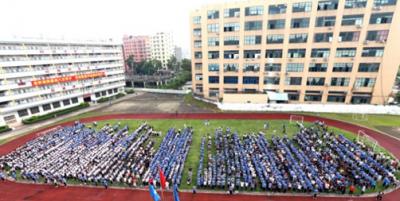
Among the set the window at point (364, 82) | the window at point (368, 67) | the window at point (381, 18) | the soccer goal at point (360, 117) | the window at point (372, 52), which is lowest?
the soccer goal at point (360, 117)

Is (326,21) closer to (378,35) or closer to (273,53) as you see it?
(378,35)

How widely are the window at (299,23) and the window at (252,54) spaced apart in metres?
8.32

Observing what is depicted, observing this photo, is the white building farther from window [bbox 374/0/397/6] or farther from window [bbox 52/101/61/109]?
window [bbox 374/0/397/6]

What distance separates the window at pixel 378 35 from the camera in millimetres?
36150

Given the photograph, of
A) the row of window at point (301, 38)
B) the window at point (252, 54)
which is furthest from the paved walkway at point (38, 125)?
the window at point (252, 54)

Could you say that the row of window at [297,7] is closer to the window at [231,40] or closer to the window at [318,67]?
the window at [231,40]

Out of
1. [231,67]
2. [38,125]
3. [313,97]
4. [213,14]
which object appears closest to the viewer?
[38,125]

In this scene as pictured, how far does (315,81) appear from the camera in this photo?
4159 centimetres

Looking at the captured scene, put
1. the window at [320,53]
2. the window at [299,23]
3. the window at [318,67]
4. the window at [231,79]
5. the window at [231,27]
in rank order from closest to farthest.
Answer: the window at [299,23] → the window at [320,53] → the window at [318,67] → the window at [231,27] → the window at [231,79]

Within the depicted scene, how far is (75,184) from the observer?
66.5ft

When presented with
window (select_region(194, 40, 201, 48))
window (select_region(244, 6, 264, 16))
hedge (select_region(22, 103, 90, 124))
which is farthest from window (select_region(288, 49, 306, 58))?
hedge (select_region(22, 103, 90, 124))

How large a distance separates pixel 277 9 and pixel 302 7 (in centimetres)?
466

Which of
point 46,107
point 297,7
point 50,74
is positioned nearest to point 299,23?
point 297,7

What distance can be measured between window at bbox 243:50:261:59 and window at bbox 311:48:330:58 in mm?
10682
